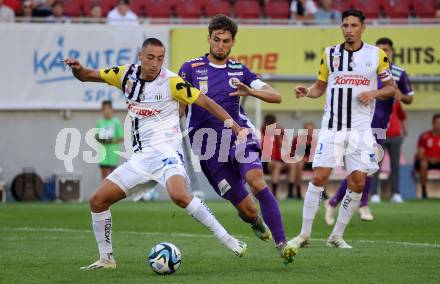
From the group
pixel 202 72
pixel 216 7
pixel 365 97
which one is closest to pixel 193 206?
pixel 202 72

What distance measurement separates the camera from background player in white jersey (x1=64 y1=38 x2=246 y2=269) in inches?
391

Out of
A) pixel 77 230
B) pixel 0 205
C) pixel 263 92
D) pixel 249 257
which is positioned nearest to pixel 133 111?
pixel 263 92

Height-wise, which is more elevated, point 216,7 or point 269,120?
point 216,7

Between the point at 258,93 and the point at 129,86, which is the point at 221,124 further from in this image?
the point at 129,86

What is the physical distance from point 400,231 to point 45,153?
10.9 m

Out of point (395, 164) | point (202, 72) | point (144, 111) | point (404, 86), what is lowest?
point (395, 164)

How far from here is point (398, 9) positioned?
2558 cm

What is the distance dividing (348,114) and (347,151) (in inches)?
17.7

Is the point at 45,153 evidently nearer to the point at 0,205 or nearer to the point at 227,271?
the point at 0,205

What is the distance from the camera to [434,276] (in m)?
9.44

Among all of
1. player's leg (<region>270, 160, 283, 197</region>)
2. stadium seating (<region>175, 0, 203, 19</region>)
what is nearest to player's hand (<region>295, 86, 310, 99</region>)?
player's leg (<region>270, 160, 283, 197</region>)

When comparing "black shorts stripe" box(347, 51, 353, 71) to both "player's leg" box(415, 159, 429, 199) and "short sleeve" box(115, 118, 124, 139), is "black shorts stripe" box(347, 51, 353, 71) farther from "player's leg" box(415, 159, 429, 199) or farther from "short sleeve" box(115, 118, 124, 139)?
"player's leg" box(415, 159, 429, 199)

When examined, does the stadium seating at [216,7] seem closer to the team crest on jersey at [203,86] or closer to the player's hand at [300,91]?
the player's hand at [300,91]

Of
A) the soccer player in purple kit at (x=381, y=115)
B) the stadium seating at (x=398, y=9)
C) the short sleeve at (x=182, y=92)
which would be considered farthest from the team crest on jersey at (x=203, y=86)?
the stadium seating at (x=398, y=9)
